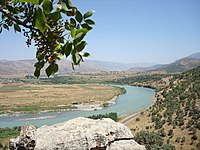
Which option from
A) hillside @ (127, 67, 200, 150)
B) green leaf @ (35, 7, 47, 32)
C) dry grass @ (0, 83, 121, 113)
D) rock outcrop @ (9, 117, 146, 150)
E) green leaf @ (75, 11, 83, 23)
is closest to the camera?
green leaf @ (35, 7, 47, 32)

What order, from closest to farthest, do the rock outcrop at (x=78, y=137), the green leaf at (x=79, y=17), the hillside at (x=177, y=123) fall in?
the green leaf at (x=79, y=17), the rock outcrop at (x=78, y=137), the hillside at (x=177, y=123)

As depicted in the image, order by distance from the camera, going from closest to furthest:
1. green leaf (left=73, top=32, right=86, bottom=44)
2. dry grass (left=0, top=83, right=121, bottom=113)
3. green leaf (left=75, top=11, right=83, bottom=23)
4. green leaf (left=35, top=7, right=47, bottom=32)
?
1. green leaf (left=35, top=7, right=47, bottom=32)
2. green leaf (left=73, top=32, right=86, bottom=44)
3. green leaf (left=75, top=11, right=83, bottom=23)
4. dry grass (left=0, top=83, right=121, bottom=113)

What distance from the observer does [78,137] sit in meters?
7.92

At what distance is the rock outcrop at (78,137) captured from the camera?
7352mm

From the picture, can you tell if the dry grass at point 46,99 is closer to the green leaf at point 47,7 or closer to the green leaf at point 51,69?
the green leaf at point 51,69

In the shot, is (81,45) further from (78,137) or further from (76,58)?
(78,137)

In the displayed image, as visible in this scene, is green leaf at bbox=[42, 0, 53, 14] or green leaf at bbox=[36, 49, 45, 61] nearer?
green leaf at bbox=[42, 0, 53, 14]

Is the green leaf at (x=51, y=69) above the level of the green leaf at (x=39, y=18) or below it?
below

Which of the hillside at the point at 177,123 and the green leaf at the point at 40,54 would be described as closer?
the green leaf at the point at 40,54

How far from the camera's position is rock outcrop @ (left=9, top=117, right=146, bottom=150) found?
7.35 meters

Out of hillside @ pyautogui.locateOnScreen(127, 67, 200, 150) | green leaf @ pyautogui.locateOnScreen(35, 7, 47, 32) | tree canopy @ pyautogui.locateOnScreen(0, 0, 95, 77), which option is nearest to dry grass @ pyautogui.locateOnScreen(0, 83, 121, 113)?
hillside @ pyautogui.locateOnScreen(127, 67, 200, 150)

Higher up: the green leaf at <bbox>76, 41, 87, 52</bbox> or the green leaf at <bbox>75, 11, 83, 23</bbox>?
the green leaf at <bbox>75, 11, 83, 23</bbox>

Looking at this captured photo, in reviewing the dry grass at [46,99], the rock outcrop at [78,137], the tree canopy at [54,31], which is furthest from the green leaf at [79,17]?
the dry grass at [46,99]

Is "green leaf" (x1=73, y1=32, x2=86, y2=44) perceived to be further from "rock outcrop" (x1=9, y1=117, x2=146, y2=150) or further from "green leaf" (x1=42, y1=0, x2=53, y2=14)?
"rock outcrop" (x1=9, y1=117, x2=146, y2=150)
